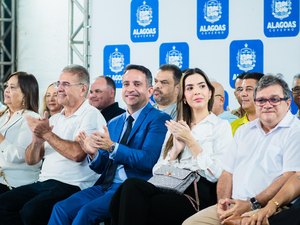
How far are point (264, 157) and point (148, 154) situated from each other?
0.94 metres

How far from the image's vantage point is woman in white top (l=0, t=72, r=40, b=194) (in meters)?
4.81

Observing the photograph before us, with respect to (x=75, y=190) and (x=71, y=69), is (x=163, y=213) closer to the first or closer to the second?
(x=75, y=190)

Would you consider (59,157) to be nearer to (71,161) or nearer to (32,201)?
(71,161)

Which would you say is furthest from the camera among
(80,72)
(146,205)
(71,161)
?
(80,72)

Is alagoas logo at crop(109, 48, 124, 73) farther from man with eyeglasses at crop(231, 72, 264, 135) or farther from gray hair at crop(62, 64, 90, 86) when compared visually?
man with eyeglasses at crop(231, 72, 264, 135)

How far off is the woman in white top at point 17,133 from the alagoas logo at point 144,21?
180 cm

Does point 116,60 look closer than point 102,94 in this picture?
No

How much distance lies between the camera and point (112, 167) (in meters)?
4.39

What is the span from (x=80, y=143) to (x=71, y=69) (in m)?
0.69

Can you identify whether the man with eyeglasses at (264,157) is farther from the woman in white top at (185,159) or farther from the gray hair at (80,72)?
Answer: the gray hair at (80,72)

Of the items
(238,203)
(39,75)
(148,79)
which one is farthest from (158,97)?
(39,75)

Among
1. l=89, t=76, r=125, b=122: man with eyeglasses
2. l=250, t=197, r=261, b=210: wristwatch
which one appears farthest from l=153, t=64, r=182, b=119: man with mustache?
l=250, t=197, r=261, b=210: wristwatch

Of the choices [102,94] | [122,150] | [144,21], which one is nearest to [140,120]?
[122,150]

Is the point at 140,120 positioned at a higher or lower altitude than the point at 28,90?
lower
